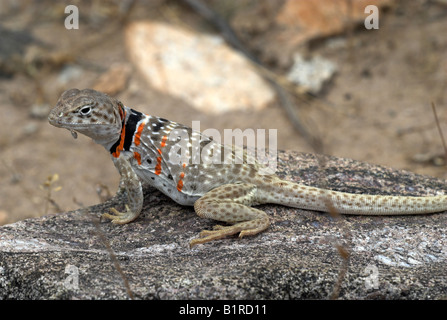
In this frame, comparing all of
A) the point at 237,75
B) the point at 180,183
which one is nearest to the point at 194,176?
the point at 180,183

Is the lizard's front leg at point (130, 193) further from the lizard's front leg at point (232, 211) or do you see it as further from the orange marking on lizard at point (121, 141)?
the lizard's front leg at point (232, 211)

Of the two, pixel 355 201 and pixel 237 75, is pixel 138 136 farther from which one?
pixel 237 75

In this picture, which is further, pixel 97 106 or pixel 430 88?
pixel 430 88

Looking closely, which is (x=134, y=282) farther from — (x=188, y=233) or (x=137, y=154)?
(x=137, y=154)

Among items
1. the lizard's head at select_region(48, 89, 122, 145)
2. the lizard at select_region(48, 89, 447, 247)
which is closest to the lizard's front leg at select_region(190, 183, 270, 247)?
the lizard at select_region(48, 89, 447, 247)

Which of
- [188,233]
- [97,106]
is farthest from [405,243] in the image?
[97,106]

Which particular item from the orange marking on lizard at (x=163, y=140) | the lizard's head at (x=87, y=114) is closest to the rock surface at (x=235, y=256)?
the orange marking on lizard at (x=163, y=140)

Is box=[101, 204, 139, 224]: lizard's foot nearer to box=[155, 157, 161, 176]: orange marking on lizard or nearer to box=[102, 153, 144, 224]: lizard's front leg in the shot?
box=[102, 153, 144, 224]: lizard's front leg
